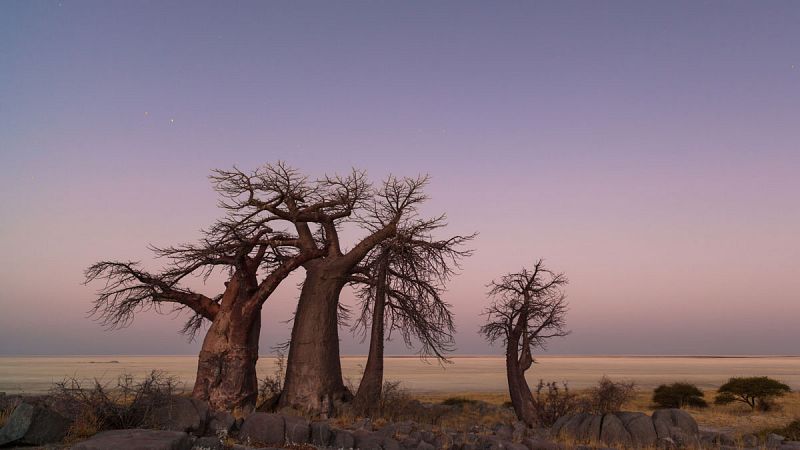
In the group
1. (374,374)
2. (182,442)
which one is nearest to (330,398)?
(374,374)

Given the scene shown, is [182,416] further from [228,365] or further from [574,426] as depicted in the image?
[574,426]

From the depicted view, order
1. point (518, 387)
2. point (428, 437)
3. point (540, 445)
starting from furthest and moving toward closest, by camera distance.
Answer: point (518, 387), point (540, 445), point (428, 437)

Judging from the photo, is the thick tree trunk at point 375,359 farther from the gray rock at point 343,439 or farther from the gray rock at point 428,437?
the gray rock at point 343,439

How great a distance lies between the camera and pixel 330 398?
680 inches

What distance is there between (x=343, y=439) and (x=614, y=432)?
658 centimetres

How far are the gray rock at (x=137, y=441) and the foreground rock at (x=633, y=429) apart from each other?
917 centimetres

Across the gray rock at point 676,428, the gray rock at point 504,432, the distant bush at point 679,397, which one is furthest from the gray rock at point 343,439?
the distant bush at point 679,397

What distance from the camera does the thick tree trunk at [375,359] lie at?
17562 millimetres

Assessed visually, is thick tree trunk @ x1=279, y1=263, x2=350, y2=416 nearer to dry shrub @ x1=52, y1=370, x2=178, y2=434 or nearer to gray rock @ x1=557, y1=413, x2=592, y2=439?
dry shrub @ x1=52, y1=370, x2=178, y2=434

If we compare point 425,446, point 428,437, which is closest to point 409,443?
point 425,446

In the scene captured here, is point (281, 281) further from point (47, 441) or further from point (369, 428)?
point (47, 441)

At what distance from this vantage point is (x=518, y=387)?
18.3 m

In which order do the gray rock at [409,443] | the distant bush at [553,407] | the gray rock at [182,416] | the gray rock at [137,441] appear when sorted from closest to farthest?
1. the gray rock at [137,441]
2. the gray rock at [182,416]
3. the gray rock at [409,443]
4. the distant bush at [553,407]

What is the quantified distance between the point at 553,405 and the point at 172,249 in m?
10.9
